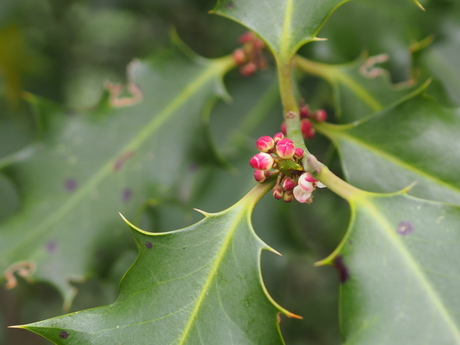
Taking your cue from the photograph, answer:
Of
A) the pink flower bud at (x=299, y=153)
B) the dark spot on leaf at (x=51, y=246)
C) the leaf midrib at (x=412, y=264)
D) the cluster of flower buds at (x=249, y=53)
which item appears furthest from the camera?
the cluster of flower buds at (x=249, y=53)

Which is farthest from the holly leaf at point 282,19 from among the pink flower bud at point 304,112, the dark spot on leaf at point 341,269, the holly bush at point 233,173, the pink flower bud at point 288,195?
the dark spot on leaf at point 341,269

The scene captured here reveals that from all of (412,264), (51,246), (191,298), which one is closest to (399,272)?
(412,264)

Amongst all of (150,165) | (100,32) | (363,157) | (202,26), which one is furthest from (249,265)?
(100,32)

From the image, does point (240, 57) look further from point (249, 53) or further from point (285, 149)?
point (285, 149)

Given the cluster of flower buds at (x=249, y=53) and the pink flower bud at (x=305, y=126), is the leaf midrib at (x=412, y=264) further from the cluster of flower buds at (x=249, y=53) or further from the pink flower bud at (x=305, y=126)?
the cluster of flower buds at (x=249, y=53)

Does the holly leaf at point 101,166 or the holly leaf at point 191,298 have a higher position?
the holly leaf at point 191,298

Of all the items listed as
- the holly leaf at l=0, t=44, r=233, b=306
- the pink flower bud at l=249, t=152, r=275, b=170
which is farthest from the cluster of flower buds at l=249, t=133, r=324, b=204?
the holly leaf at l=0, t=44, r=233, b=306

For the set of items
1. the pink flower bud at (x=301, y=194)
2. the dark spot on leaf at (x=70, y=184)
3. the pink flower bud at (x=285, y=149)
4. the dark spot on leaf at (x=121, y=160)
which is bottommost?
the dark spot on leaf at (x=70, y=184)

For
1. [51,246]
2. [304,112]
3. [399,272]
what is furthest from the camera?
[51,246]
